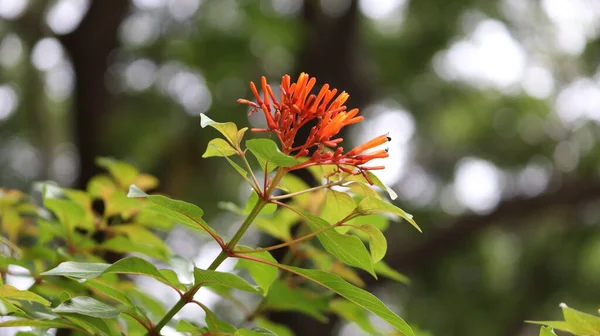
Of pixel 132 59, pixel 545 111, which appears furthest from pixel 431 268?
pixel 132 59

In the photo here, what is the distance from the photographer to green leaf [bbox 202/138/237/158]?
2.13ft

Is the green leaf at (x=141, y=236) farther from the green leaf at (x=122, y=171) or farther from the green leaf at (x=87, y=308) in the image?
the green leaf at (x=87, y=308)

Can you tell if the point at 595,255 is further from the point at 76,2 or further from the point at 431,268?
the point at 76,2

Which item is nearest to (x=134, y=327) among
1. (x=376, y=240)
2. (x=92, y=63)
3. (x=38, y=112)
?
(x=376, y=240)

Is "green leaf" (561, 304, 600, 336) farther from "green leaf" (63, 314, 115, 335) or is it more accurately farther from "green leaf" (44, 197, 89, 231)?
"green leaf" (44, 197, 89, 231)

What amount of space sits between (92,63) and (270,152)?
3.04 meters

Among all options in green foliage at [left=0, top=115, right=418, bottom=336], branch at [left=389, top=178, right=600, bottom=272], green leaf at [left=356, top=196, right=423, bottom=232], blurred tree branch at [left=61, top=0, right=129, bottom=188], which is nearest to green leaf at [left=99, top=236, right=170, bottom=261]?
green foliage at [left=0, top=115, right=418, bottom=336]

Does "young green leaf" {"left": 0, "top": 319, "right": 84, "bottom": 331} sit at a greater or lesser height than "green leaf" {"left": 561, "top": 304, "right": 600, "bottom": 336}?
lesser

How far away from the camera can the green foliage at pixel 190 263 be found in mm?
607

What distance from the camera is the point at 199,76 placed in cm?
431

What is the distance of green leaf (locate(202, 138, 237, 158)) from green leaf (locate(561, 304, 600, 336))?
36cm

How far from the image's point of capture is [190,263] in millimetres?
828

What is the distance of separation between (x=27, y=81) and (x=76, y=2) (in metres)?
1.12

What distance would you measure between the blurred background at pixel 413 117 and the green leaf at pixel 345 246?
9.90 feet
